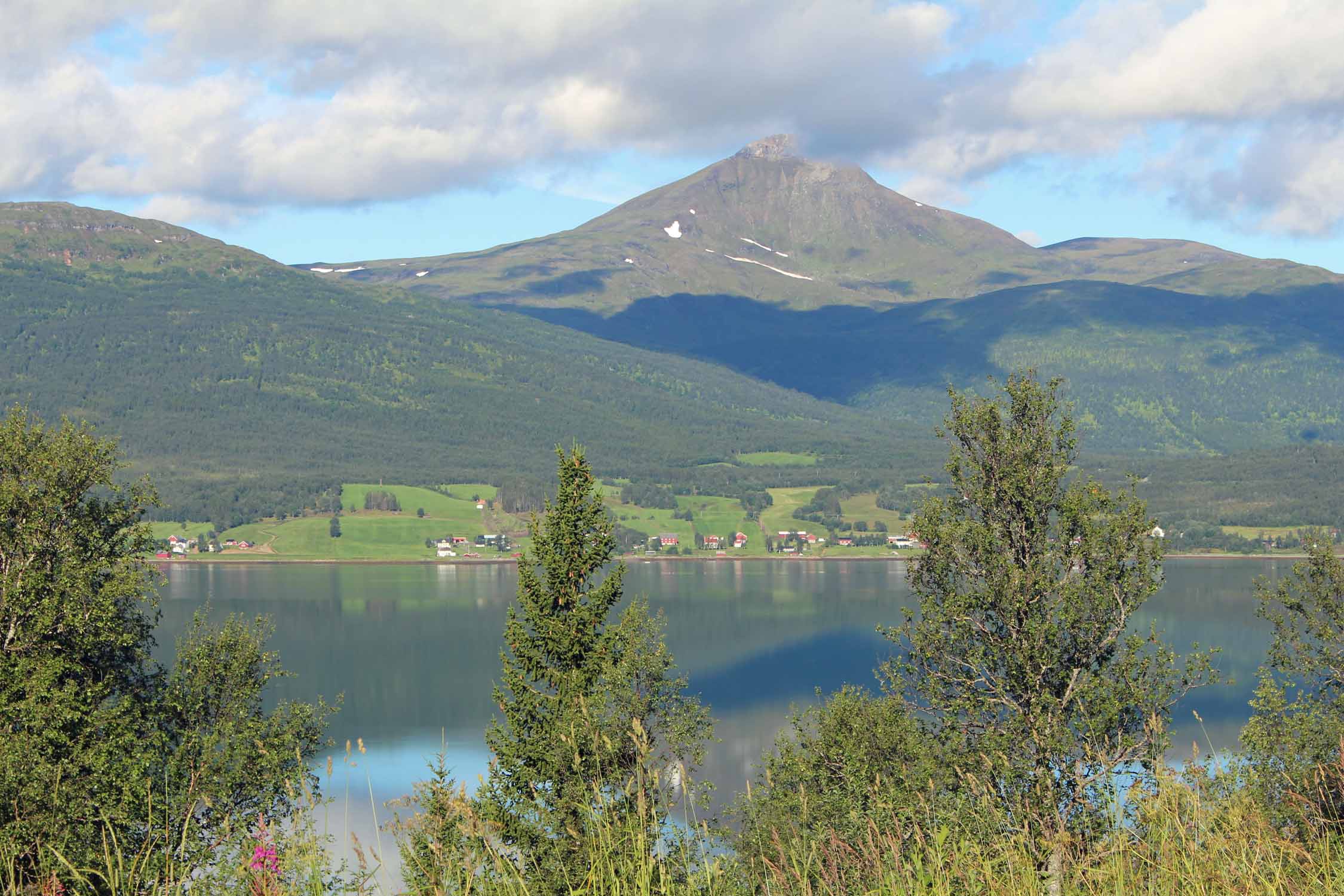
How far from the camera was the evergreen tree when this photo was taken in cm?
1933

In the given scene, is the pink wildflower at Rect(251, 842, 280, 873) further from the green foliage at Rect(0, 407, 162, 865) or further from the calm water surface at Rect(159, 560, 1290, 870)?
the calm water surface at Rect(159, 560, 1290, 870)

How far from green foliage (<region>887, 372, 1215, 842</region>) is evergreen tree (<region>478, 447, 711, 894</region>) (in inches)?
198

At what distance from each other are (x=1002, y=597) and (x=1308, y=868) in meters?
17.0

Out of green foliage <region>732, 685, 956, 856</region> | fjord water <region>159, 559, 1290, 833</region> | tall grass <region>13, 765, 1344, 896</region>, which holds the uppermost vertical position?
tall grass <region>13, 765, 1344, 896</region>

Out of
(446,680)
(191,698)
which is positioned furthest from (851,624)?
(191,698)

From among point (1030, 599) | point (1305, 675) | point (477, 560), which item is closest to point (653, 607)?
point (477, 560)

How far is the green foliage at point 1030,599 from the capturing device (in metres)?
21.8

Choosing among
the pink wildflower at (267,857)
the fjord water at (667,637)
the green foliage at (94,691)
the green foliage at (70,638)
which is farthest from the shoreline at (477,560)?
the pink wildflower at (267,857)

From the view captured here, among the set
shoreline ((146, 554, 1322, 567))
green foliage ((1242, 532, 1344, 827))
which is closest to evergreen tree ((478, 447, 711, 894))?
green foliage ((1242, 532, 1344, 827))

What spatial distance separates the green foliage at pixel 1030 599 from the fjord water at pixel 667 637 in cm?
2255

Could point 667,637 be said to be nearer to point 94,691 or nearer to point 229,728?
point 229,728

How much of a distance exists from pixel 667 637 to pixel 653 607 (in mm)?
16448

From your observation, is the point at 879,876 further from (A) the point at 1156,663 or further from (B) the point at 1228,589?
(B) the point at 1228,589

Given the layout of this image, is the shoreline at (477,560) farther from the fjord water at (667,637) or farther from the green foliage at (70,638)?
the green foliage at (70,638)
